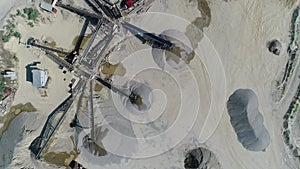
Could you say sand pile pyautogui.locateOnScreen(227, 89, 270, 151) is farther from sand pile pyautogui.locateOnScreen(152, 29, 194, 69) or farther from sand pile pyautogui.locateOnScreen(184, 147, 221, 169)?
sand pile pyautogui.locateOnScreen(152, 29, 194, 69)

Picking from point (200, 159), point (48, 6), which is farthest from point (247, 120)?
point (48, 6)

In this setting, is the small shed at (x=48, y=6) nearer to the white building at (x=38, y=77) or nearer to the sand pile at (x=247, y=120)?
the white building at (x=38, y=77)

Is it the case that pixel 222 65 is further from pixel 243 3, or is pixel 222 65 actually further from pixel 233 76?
pixel 243 3

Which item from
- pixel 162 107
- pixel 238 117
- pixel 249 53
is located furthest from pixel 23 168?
pixel 249 53

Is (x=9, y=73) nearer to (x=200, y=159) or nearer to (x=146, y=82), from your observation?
(x=146, y=82)

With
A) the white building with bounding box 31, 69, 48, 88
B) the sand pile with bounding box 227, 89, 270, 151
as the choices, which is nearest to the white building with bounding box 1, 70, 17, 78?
the white building with bounding box 31, 69, 48, 88

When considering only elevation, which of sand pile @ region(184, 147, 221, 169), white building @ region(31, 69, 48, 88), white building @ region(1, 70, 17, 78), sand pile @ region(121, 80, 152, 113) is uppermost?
white building @ region(1, 70, 17, 78)

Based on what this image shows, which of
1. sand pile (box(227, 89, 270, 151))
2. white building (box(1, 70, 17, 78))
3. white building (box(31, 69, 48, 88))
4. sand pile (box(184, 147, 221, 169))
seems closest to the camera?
sand pile (box(227, 89, 270, 151))
